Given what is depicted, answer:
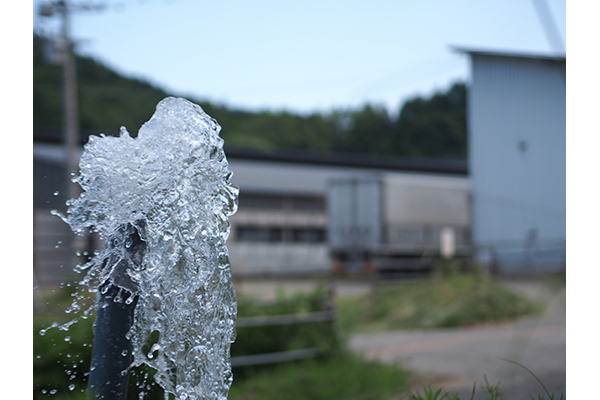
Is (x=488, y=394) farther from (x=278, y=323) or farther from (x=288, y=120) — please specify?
(x=288, y=120)

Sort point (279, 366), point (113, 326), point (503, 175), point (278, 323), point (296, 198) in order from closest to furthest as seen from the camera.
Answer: point (113, 326) → point (279, 366) → point (278, 323) → point (503, 175) → point (296, 198)

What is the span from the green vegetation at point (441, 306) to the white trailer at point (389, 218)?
305 inches

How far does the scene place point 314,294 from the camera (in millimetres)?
5887

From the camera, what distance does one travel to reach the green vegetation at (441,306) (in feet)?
31.2

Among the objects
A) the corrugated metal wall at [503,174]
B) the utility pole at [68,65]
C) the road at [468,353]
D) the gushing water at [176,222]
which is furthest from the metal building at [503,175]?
the gushing water at [176,222]

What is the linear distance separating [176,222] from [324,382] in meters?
3.22

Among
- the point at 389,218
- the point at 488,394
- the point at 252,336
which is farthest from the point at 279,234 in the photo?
the point at 488,394

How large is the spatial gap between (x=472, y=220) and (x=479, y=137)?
3.43 metres

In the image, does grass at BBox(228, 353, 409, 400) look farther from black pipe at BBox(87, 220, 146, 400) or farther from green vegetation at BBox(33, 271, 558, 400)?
black pipe at BBox(87, 220, 146, 400)

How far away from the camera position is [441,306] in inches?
384

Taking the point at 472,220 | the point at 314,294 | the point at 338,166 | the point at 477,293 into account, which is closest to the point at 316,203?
the point at 338,166

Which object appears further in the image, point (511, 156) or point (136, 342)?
point (511, 156)
